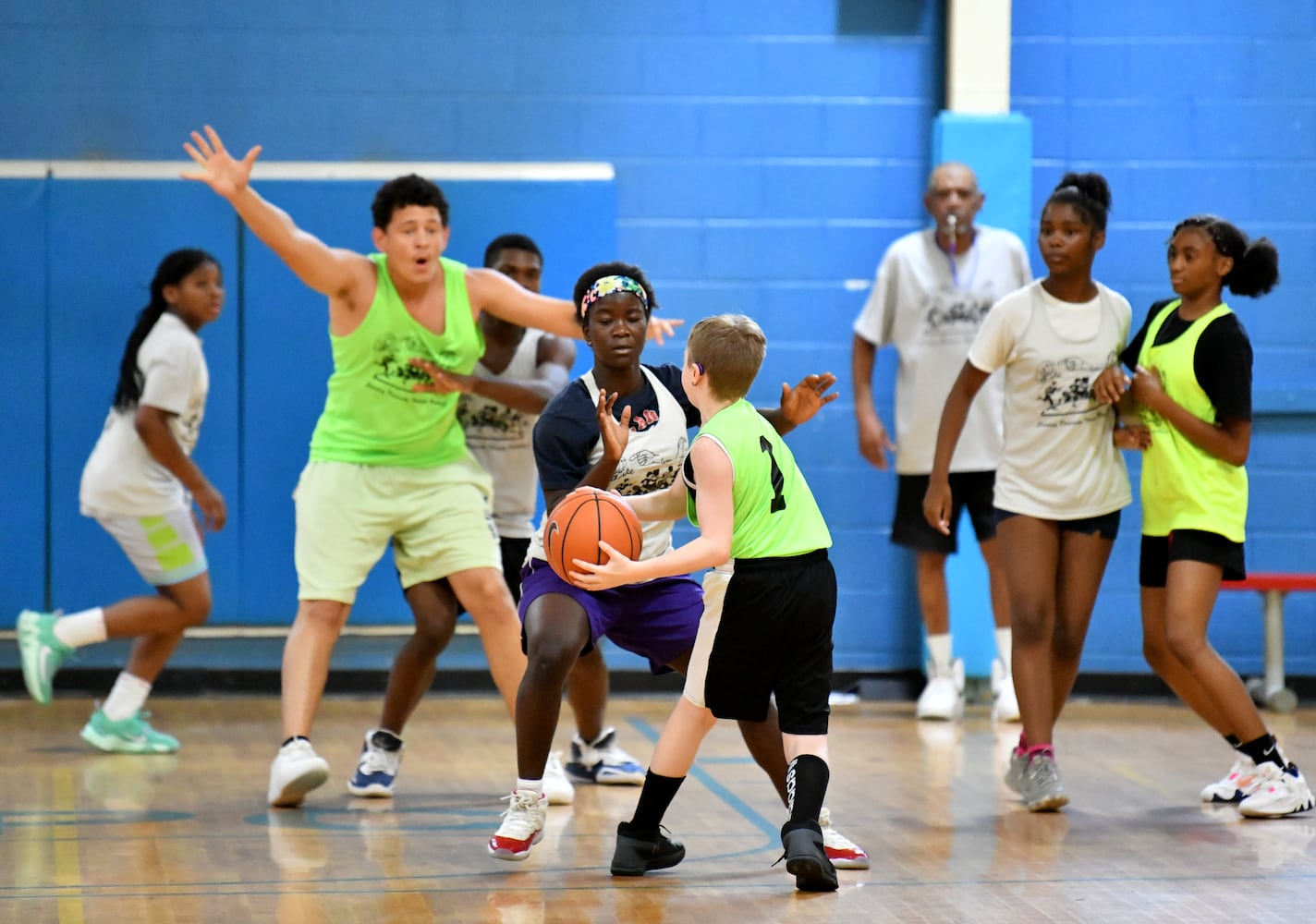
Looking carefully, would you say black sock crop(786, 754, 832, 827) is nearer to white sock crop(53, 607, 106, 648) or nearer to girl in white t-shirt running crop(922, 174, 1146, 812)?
girl in white t-shirt running crop(922, 174, 1146, 812)

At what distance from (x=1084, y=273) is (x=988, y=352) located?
1.25 ft

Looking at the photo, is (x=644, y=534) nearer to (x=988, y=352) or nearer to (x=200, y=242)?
(x=988, y=352)

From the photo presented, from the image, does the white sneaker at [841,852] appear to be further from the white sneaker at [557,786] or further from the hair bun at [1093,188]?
the hair bun at [1093,188]

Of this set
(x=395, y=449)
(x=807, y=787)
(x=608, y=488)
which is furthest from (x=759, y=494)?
(x=395, y=449)

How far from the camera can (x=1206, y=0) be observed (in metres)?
7.62

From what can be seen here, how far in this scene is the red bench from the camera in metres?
7.06

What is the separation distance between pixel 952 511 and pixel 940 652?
61 cm

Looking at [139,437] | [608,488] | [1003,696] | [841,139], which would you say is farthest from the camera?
[841,139]

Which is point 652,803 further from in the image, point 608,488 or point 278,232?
point 278,232

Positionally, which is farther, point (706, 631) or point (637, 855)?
point (637, 855)

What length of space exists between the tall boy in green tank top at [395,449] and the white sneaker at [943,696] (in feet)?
8.08

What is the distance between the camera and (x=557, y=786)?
16.4 ft

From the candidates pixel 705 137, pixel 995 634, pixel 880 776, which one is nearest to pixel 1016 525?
pixel 880 776

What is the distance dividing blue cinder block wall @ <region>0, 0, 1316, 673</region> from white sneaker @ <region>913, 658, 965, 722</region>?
1.71 ft
